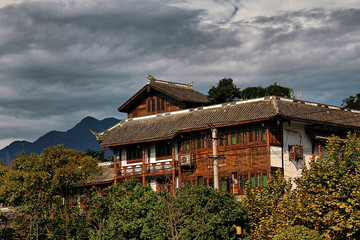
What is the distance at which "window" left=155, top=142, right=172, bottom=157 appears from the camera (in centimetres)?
4450

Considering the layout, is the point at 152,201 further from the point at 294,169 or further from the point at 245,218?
the point at 294,169

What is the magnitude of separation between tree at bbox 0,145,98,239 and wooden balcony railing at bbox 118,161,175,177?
146 inches

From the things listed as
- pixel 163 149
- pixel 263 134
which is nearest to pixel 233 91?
pixel 163 149

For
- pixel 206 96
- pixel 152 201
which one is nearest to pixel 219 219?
pixel 152 201

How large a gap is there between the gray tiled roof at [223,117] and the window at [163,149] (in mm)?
1148

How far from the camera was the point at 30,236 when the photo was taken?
34844mm

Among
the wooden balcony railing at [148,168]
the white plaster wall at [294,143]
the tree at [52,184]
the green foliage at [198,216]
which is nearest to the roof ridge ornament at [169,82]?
the wooden balcony railing at [148,168]

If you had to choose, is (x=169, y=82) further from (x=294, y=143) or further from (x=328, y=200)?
(x=328, y=200)

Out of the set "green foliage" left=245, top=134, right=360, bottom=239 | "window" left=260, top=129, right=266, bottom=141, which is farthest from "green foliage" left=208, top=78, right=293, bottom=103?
"green foliage" left=245, top=134, right=360, bottom=239

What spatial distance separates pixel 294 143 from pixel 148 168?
462 inches

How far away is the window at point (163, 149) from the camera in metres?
44.5

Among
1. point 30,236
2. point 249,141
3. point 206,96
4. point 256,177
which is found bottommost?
point 30,236

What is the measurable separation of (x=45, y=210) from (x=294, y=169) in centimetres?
1679

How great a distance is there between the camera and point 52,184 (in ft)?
132
